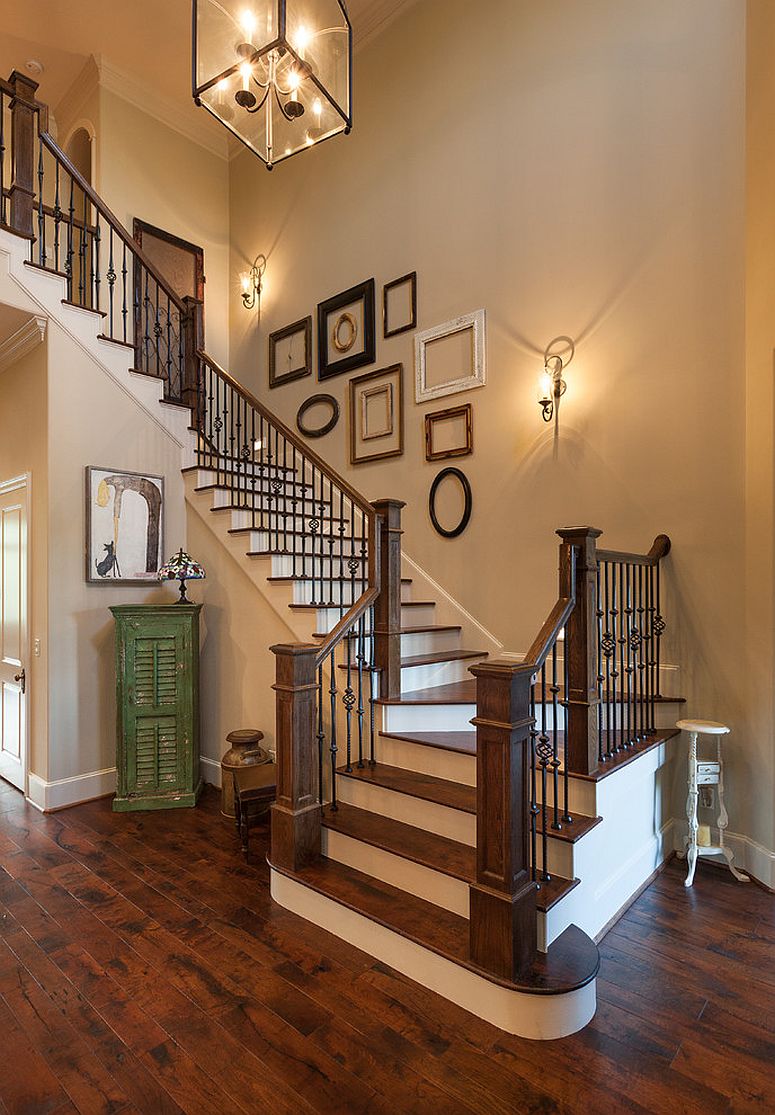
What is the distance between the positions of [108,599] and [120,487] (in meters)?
0.86

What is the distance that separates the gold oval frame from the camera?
17.9ft

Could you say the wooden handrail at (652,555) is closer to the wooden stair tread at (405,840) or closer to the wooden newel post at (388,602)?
the wooden newel post at (388,602)

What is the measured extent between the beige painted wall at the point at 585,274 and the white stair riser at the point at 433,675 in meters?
0.44

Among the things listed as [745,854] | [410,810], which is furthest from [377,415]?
[745,854]

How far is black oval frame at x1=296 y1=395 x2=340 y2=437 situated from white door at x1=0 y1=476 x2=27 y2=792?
2499 mm

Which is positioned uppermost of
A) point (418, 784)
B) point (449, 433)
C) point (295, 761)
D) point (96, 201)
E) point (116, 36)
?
point (116, 36)

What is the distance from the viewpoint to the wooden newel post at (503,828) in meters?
2.08

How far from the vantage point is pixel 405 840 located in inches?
108

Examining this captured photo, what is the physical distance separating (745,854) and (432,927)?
6.24 feet

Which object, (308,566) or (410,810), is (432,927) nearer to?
(410,810)

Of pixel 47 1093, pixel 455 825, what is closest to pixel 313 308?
pixel 455 825

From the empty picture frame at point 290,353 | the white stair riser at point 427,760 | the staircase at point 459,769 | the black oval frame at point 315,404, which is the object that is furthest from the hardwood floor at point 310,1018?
the empty picture frame at point 290,353

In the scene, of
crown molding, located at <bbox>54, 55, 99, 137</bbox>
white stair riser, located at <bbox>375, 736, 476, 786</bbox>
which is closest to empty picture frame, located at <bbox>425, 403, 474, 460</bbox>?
white stair riser, located at <bbox>375, 736, 476, 786</bbox>

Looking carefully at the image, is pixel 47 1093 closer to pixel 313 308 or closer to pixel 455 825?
pixel 455 825
